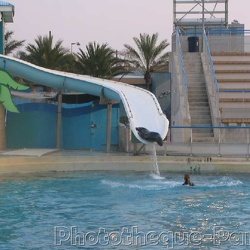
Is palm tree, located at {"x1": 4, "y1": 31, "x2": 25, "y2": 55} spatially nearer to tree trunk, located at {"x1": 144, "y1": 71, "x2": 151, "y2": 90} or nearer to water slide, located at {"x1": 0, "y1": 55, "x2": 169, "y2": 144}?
tree trunk, located at {"x1": 144, "y1": 71, "x2": 151, "y2": 90}

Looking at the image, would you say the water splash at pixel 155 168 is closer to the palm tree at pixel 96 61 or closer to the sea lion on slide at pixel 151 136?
the sea lion on slide at pixel 151 136

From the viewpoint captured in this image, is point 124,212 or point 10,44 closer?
point 124,212

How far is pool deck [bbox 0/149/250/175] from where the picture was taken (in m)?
19.0

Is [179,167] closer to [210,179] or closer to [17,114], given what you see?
[210,179]

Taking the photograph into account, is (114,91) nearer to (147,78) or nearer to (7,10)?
(7,10)

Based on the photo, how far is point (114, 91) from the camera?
20906mm

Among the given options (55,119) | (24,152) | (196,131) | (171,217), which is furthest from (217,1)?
(171,217)

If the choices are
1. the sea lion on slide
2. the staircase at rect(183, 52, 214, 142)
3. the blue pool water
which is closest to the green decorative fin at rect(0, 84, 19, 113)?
the blue pool water

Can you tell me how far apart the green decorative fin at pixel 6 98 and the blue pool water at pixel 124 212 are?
15.8ft

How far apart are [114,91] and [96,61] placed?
2081cm

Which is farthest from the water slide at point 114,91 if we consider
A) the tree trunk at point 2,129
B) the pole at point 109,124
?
the tree trunk at point 2,129

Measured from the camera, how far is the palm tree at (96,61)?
136ft

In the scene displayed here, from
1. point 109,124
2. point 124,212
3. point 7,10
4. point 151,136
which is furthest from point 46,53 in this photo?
point 124,212

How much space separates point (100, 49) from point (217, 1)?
347 inches
